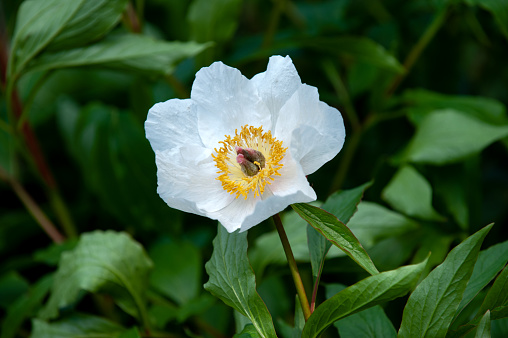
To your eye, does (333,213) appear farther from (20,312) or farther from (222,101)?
(20,312)

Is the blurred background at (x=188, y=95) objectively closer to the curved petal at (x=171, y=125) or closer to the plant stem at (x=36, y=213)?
the plant stem at (x=36, y=213)

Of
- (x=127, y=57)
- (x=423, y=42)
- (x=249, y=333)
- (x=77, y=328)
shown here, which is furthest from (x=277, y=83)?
(x=423, y=42)

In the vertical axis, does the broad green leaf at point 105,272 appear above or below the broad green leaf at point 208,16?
below

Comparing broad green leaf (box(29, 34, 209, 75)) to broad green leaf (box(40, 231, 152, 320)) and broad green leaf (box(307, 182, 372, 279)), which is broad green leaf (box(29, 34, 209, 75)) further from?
broad green leaf (box(307, 182, 372, 279))

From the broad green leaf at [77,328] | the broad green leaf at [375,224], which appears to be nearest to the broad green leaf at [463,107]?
the broad green leaf at [375,224]

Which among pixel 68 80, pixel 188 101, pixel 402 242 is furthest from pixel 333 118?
pixel 68 80

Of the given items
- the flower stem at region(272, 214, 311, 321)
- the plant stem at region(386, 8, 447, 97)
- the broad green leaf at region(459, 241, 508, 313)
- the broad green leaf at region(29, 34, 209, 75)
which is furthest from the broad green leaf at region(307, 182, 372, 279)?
the plant stem at region(386, 8, 447, 97)
